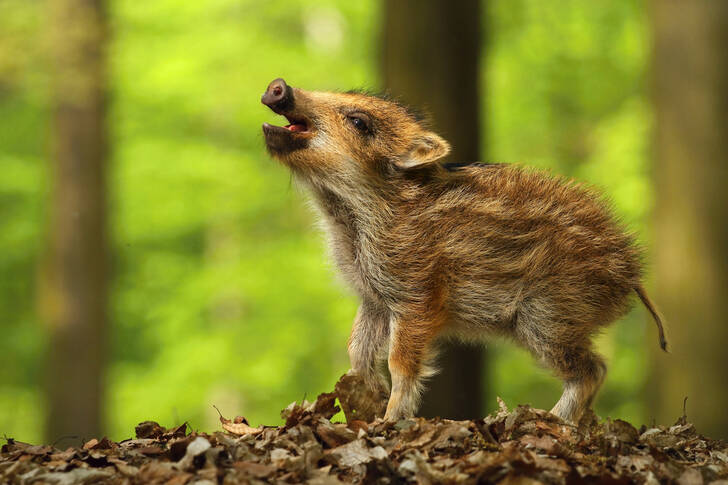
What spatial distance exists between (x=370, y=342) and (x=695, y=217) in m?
5.02

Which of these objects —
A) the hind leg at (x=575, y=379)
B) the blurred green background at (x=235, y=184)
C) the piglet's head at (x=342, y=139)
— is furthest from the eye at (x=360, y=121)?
the blurred green background at (x=235, y=184)

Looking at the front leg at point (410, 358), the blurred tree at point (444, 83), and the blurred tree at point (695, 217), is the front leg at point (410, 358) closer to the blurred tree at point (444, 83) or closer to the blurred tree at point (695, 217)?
the blurred tree at point (444, 83)

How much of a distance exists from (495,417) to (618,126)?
14.6 metres

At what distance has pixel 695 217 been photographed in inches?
361

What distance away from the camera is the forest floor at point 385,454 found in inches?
159

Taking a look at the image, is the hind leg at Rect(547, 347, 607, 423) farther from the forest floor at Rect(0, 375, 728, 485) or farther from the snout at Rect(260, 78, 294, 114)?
→ the snout at Rect(260, 78, 294, 114)

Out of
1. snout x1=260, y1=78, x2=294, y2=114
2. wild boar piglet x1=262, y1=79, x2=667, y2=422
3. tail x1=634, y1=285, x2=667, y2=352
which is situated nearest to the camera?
snout x1=260, y1=78, x2=294, y2=114

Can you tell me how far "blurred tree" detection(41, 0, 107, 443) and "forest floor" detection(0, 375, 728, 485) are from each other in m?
7.20

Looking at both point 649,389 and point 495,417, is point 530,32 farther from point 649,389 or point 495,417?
point 495,417

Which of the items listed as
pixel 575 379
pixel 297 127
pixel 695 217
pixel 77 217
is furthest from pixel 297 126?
pixel 77 217

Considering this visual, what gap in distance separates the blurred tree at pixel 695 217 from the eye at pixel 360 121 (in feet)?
16.6

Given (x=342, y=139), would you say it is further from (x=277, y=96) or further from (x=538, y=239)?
(x=538, y=239)

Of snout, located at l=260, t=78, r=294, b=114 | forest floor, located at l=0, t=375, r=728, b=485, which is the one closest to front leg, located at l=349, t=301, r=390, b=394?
forest floor, located at l=0, t=375, r=728, b=485

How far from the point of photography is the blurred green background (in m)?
19.6
